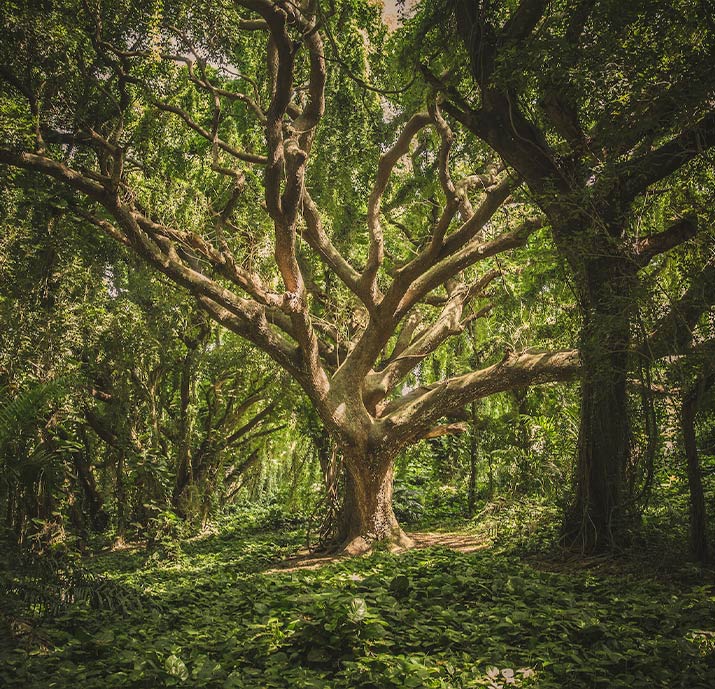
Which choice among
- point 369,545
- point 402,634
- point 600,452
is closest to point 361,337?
point 369,545

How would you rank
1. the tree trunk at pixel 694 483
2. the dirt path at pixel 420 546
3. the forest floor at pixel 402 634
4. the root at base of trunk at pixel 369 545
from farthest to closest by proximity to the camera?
the root at base of trunk at pixel 369 545 → the dirt path at pixel 420 546 → the tree trunk at pixel 694 483 → the forest floor at pixel 402 634

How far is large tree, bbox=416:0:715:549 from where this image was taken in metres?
3.46

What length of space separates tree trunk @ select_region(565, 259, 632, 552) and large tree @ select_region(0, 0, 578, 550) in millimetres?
1472

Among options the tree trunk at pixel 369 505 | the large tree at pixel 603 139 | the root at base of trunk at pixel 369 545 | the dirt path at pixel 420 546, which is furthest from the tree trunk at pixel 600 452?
the tree trunk at pixel 369 505

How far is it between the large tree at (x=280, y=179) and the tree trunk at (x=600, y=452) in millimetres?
1472

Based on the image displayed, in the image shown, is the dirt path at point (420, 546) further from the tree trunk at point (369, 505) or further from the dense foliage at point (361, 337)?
the tree trunk at point (369, 505)

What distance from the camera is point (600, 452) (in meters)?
5.41

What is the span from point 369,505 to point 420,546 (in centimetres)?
97

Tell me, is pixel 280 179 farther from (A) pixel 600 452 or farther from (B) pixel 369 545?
(B) pixel 369 545

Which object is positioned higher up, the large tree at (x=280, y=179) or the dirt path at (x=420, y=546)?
the large tree at (x=280, y=179)

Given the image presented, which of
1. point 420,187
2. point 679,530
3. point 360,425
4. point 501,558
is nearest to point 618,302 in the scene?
point 679,530

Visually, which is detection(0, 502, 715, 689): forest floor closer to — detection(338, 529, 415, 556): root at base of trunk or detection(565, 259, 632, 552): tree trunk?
detection(565, 259, 632, 552): tree trunk

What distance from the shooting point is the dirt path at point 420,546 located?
7262 mm

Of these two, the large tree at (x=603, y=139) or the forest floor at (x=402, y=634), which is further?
the large tree at (x=603, y=139)
